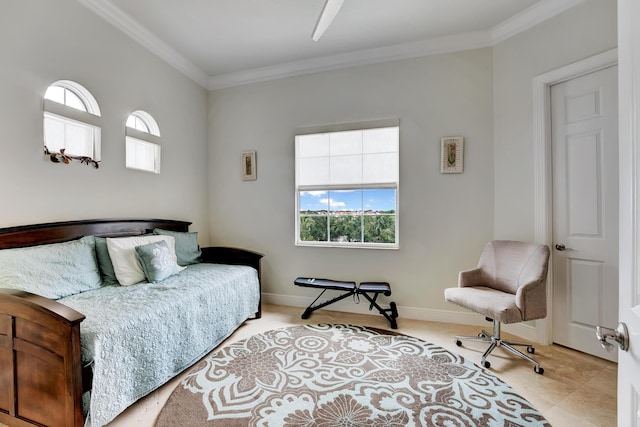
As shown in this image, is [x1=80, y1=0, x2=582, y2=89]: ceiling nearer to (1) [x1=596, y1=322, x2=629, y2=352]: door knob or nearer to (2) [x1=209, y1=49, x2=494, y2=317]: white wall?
(2) [x1=209, y1=49, x2=494, y2=317]: white wall

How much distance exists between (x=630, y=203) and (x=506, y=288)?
6.78 feet

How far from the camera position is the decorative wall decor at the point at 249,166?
358 cm

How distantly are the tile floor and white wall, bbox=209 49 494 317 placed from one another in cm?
55

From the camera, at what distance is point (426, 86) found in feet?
9.89

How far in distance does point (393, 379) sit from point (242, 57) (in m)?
3.58

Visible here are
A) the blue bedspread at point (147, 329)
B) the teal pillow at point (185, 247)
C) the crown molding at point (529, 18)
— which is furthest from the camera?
the teal pillow at point (185, 247)

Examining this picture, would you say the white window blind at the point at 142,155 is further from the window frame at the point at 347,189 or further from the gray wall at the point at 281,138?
the window frame at the point at 347,189

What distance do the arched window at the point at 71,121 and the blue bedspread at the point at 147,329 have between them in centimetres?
123

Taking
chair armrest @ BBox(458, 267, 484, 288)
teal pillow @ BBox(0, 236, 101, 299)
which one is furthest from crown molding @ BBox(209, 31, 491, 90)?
teal pillow @ BBox(0, 236, 101, 299)

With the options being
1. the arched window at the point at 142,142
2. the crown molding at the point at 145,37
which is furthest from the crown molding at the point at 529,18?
the arched window at the point at 142,142

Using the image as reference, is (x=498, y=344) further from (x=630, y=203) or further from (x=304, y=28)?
(x=304, y=28)

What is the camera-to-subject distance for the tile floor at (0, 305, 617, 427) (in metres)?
1.62

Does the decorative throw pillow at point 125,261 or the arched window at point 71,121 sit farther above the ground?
the arched window at point 71,121

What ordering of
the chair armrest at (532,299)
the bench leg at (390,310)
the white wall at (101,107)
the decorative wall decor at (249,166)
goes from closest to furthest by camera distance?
the white wall at (101,107), the chair armrest at (532,299), the bench leg at (390,310), the decorative wall decor at (249,166)
